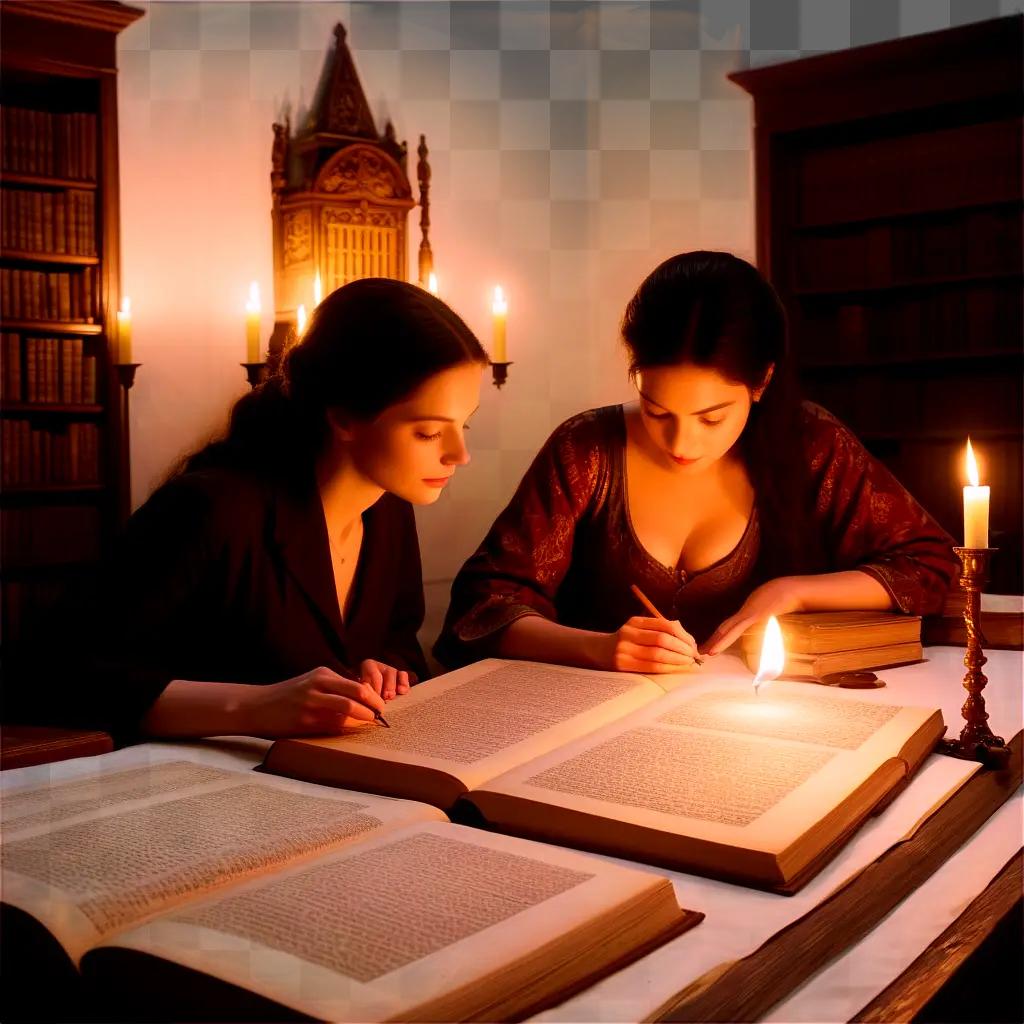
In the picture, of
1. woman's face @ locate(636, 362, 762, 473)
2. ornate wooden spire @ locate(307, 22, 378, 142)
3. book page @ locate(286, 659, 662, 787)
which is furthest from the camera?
ornate wooden spire @ locate(307, 22, 378, 142)

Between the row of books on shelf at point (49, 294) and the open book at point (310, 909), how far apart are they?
3.50 meters

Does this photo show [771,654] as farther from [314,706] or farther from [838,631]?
[314,706]

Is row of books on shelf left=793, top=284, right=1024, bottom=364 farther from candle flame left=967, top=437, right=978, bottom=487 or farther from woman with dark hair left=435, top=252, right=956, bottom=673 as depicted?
candle flame left=967, top=437, right=978, bottom=487

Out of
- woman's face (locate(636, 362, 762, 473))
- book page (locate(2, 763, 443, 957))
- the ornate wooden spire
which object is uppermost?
the ornate wooden spire

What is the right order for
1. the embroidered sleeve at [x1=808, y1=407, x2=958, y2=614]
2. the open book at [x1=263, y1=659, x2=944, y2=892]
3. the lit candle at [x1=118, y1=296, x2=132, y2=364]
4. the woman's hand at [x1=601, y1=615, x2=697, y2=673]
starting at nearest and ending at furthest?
the open book at [x1=263, y1=659, x2=944, y2=892]
the woman's hand at [x1=601, y1=615, x2=697, y2=673]
the embroidered sleeve at [x1=808, y1=407, x2=958, y2=614]
the lit candle at [x1=118, y1=296, x2=132, y2=364]

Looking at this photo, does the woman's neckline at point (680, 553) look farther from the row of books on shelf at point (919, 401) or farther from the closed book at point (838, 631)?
the row of books on shelf at point (919, 401)

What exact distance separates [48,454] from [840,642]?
11.0 feet

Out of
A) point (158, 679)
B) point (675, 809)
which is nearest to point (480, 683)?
point (158, 679)

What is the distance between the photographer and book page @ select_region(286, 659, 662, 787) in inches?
42.4

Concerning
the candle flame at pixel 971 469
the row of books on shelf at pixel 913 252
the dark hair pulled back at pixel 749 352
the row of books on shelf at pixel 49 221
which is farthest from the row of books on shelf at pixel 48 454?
the candle flame at pixel 971 469

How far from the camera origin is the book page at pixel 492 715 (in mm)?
1076

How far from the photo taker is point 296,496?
1624 mm

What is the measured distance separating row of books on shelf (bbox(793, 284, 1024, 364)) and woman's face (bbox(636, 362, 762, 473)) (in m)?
3.08

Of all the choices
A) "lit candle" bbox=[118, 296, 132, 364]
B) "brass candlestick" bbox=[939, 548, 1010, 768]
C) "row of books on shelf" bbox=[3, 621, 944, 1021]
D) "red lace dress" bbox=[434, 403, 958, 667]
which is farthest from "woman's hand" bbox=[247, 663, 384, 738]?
"lit candle" bbox=[118, 296, 132, 364]
